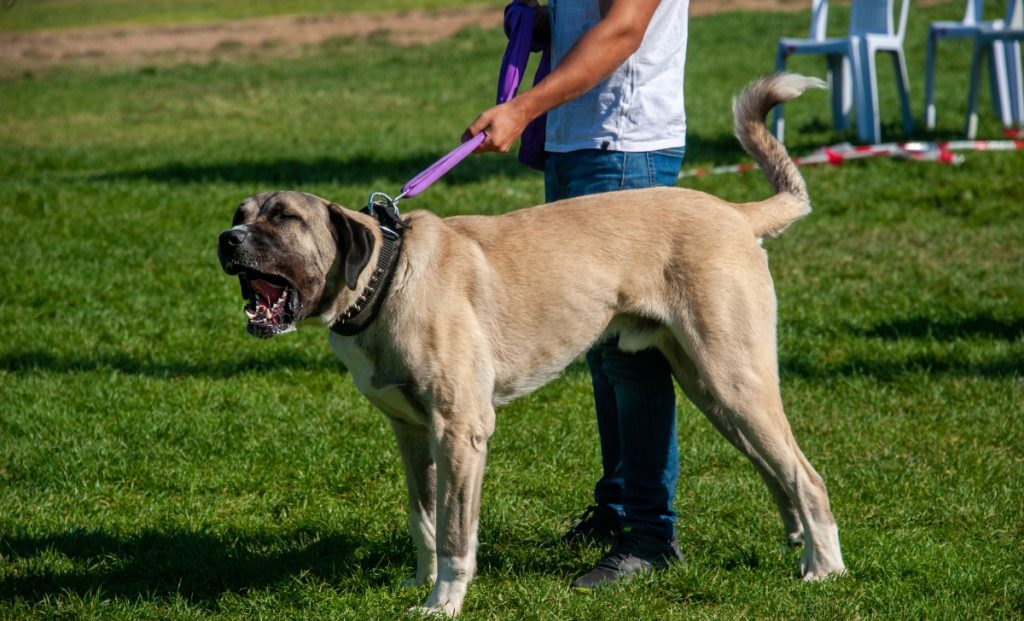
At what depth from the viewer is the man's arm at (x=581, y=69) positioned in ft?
13.1

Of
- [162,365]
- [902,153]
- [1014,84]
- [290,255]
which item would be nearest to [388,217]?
[290,255]

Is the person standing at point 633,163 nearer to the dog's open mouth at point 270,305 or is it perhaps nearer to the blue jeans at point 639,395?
the blue jeans at point 639,395

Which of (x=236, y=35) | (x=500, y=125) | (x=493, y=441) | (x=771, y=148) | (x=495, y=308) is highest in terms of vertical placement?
(x=236, y=35)

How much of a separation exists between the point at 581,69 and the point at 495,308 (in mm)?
897

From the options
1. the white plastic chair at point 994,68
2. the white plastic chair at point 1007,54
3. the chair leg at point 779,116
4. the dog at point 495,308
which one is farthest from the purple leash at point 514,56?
the white plastic chair at point 994,68

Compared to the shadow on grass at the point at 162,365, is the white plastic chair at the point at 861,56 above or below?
above

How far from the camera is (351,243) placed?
3859 mm

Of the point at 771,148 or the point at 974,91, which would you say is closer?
the point at 771,148

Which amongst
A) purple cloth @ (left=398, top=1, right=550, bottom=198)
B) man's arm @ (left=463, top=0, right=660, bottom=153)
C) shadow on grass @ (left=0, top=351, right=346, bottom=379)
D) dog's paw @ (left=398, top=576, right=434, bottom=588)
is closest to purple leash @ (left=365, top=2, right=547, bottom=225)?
purple cloth @ (left=398, top=1, right=550, bottom=198)

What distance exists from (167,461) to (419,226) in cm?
235

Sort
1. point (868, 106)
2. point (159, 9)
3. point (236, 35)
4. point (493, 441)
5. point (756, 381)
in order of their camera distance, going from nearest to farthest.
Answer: point (756, 381), point (493, 441), point (868, 106), point (236, 35), point (159, 9)

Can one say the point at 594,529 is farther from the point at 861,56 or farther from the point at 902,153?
the point at 861,56

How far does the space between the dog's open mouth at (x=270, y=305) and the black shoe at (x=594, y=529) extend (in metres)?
1.63

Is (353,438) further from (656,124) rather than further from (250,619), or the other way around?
(656,124)
